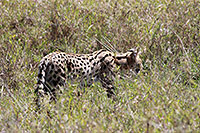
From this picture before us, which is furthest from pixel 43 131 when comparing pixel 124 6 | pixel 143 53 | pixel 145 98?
pixel 124 6

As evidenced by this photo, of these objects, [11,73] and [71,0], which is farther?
[71,0]

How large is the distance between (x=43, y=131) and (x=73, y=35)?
330 cm

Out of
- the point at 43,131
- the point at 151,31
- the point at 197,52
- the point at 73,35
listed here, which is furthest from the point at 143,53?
Result: the point at 43,131

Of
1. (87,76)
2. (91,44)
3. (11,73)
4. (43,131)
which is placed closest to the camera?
(43,131)

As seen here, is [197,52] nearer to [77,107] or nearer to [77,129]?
[77,107]

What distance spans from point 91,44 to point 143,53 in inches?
39.4

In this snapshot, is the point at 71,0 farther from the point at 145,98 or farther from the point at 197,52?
the point at 145,98

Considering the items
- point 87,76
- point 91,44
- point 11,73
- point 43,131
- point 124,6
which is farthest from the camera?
point 124,6

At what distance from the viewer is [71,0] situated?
7570 millimetres

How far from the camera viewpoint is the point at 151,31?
619 centimetres

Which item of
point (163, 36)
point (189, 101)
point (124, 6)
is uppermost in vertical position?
point (124, 6)

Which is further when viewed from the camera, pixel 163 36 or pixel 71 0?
pixel 71 0

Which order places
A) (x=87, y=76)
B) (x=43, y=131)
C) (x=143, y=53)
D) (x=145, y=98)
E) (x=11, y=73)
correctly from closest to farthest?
(x=43, y=131) < (x=145, y=98) < (x=87, y=76) < (x=11, y=73) < (x=143, y=53)

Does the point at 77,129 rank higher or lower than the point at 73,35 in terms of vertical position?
lower
